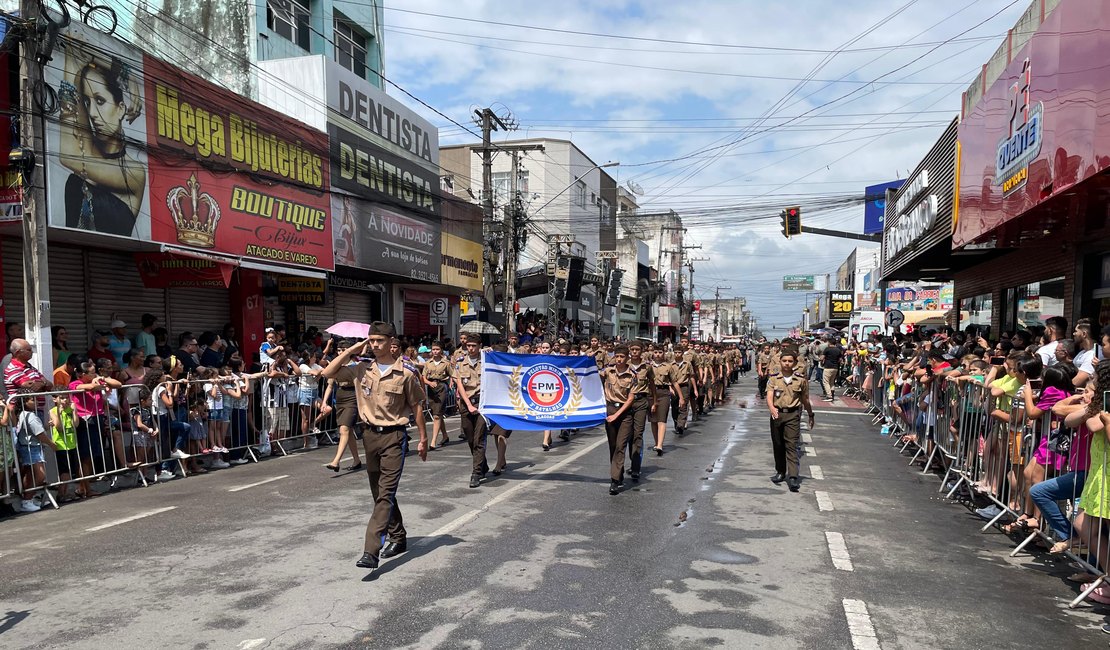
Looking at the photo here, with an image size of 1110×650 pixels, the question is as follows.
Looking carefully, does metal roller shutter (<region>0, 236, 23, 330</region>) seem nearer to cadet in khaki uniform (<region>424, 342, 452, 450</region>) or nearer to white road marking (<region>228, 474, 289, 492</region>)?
white road marking (<region>228, 474, 289, 492</region>)

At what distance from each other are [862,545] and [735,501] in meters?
1.83

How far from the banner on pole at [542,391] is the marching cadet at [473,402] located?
0.76 ft

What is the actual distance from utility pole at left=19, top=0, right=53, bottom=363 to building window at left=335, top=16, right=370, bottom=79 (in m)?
15.2

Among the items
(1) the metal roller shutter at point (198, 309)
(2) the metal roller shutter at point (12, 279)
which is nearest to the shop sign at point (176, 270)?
(1) the metal roller shutter at point (198, 309)

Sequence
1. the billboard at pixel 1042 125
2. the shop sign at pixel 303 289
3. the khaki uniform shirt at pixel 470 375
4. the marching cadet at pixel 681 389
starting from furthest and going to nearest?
the shop sign at pixel 303 289 → the marching cadet at pixel 681 389 → the khaki uniform shirt at pixel 470 375 → the billboard at pixel 1042 125

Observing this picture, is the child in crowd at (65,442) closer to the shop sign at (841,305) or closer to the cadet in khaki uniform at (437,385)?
the cadet in khaki uniform at (437,385)

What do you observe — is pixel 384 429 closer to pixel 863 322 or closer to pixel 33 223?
pixel 33 223

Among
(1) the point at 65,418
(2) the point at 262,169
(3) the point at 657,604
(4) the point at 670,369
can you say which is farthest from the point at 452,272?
(3) the point at 657,604

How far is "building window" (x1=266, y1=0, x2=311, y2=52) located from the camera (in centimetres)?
2192

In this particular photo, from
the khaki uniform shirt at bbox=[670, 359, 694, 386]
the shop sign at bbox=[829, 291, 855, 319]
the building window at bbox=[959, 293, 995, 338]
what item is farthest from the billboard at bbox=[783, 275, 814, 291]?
the khaki uniform shirt at bbox=[670, 359, 694, 386]

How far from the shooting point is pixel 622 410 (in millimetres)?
8711

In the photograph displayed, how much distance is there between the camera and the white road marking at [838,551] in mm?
5798

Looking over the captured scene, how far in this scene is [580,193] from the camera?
47.9 meters

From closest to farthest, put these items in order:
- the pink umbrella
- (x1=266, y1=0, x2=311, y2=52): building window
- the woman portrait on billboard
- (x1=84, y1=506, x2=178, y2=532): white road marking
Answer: (x1=84, y1=506, x2=178, y2=532): white road marking
the woman portrait on billboard
the pink umbrella
(x1=266, y1=0, x2=311, y2=52): building window
